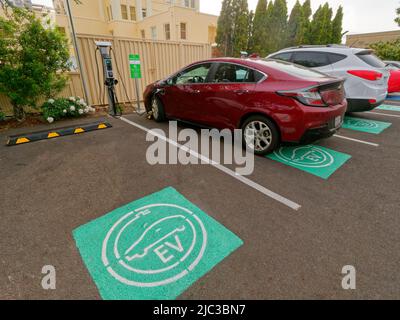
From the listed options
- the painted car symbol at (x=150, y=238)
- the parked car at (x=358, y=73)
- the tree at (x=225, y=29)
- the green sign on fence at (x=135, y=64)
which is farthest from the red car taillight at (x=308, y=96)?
the tree at (x=225, y=29)

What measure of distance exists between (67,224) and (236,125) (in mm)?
2960

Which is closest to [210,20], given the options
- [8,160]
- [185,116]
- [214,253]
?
[185,116]

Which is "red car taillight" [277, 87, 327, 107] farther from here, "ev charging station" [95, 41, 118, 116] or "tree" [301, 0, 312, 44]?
"tree" [301, 0, 312, 44]

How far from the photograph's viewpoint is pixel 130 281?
66.1 inches

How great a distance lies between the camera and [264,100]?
340 centimetres

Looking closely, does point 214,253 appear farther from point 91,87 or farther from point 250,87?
point 91,87

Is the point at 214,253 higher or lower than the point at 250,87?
lower

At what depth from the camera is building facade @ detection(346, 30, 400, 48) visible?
82.6 ft

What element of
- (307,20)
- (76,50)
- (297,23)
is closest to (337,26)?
(307,20)

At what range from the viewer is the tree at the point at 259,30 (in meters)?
19.7

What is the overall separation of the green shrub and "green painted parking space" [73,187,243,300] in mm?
4880

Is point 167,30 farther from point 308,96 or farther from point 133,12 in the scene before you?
point 308,96

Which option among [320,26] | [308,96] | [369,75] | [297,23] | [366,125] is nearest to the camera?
[308,96]

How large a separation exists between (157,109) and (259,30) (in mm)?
18851
